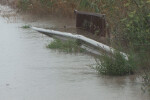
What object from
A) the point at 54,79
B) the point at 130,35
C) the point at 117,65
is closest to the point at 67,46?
the point at 130,35

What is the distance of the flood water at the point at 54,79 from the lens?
27.7 feet

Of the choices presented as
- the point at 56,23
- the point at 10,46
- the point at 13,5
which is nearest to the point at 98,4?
the point at 10,46

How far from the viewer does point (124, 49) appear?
416 inches

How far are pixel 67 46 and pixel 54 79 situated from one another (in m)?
4.21

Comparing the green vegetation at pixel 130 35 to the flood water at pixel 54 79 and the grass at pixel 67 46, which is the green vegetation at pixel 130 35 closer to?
the grass at pixel 67 46

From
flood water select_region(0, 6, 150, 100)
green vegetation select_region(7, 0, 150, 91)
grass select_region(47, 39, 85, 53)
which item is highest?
green vegetation select_region(7, 0, 150, 91)

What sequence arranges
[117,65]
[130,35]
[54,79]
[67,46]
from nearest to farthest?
[117,65] → [54,79] → [130,35] → [67,46]

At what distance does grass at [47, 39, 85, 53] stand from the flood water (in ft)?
→ 0.84

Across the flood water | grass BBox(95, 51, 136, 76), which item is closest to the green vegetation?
grass BBox(95, 51, 136, 76)

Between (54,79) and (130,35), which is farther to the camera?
(130,35)

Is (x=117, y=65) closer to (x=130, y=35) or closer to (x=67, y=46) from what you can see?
(x=130, y=35)

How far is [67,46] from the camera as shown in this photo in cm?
1400

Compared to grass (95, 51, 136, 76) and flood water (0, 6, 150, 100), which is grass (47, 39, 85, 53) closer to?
flood water (0, 6, 150, 100)

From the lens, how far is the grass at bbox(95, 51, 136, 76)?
379 inches
